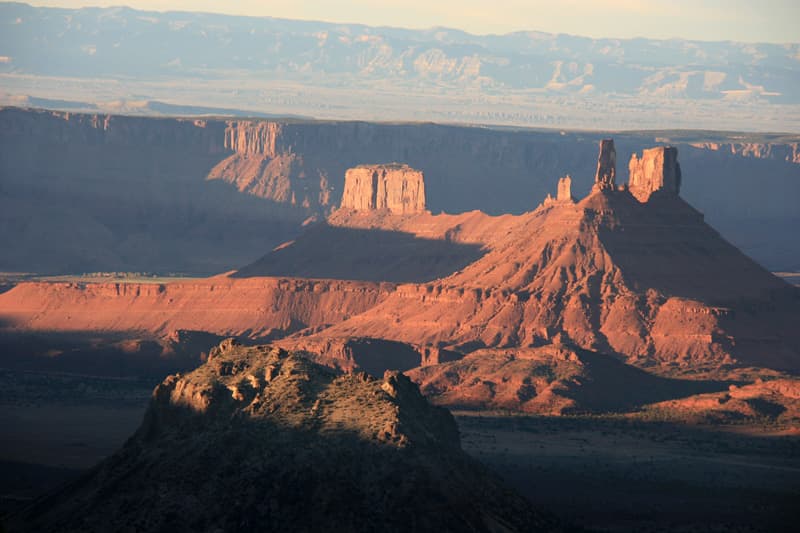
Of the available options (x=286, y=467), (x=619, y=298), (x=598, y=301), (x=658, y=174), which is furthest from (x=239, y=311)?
(x=286, y=467)

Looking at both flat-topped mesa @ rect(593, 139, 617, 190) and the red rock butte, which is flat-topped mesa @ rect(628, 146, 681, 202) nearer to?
the red rock butte

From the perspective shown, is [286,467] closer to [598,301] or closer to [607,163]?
[598,301]

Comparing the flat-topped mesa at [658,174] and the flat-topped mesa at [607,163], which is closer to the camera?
the flat-topped mesa at [658,174]

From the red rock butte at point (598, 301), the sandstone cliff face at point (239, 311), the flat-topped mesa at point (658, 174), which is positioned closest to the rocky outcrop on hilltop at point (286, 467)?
the red rock butte at point (598, 301)

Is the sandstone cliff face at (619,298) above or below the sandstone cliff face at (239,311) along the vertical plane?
above

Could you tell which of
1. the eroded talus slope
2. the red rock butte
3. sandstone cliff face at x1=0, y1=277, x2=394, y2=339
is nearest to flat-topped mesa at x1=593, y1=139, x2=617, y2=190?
the red rock butte

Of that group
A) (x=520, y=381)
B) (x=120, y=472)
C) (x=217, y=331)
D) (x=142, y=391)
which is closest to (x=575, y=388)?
(x=520, y=381)

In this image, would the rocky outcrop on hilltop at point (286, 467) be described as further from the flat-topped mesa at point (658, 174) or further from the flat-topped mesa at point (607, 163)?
the flat-topped mesa at point (607, 163)
